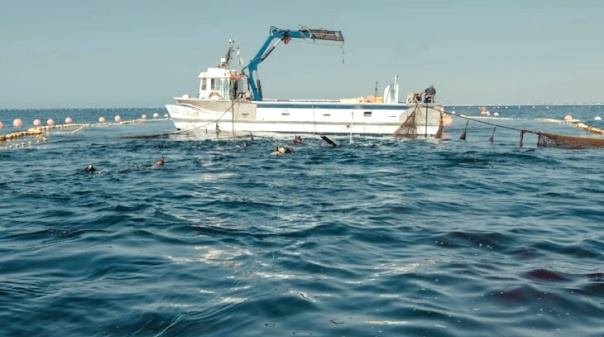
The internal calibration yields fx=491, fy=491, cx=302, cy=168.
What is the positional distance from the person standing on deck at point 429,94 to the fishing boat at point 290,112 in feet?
2.14

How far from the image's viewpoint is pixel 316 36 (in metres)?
35.2

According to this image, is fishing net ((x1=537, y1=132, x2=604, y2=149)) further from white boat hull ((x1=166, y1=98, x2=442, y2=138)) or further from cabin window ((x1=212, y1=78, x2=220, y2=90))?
cabin window ((x1=212, y1=78, x2=220, y2=90))

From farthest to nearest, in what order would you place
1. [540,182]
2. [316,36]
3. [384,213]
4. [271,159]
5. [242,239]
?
[316,36], [271,159], [540,182], [384,213], [242,239]

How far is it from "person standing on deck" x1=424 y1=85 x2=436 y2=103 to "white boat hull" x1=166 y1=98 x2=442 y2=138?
0.76 m

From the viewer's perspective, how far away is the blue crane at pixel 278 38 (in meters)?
35.1

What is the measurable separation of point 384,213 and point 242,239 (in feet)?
13.2

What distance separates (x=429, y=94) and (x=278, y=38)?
38.2 ft

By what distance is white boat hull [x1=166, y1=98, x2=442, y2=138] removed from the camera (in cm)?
3438

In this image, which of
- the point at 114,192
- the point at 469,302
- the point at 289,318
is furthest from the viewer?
the point at 114,192

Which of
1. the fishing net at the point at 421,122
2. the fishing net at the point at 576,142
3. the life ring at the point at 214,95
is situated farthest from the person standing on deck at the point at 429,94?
the life ring at the point at 214,95

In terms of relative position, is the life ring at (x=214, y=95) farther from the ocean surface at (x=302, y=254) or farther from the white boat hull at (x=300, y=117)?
the ocean surface at (x=302, y=254)

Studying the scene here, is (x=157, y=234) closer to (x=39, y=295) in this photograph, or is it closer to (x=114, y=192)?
(x=39, y=295)

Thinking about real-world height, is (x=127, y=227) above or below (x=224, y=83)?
below

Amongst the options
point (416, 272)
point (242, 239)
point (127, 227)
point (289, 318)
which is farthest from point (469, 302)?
point (127, 227)
